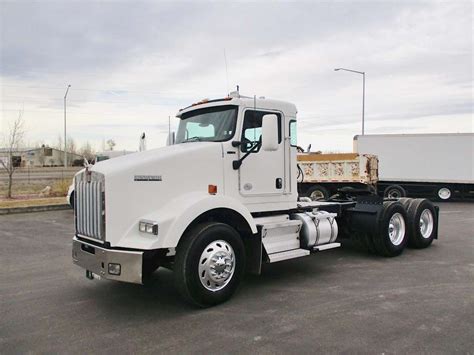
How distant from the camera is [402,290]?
242 inches

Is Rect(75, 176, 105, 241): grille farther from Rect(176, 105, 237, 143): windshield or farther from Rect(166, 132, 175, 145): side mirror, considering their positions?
Rect(166, 132, 175, 145): side mirror

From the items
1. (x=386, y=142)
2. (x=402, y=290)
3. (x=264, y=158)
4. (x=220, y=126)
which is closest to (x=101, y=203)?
(x=220, y=126)

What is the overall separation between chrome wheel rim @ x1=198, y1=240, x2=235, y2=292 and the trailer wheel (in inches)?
717

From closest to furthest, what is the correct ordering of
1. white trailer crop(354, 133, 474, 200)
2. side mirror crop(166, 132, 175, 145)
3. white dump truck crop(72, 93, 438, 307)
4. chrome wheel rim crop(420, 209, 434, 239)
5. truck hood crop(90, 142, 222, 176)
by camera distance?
white dump truck crop(72, 93, 438, 307) → truck hood crop(90, 142, 222, 176) → side mirror crop(166, 132, 175, 145) → chrome wheel rim crop(420, 209, 434, 239) → white trailer crop(354, 133, 474, 200)

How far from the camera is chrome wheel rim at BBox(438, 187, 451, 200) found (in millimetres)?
20812

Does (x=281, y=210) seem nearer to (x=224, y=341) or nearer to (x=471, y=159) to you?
(x=224, y=341)

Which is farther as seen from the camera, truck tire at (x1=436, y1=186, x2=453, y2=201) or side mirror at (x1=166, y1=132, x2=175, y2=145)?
truck tire at (x1=436, y1=186, x2=453, y2=201)

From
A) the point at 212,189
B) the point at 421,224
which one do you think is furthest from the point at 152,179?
the point at 421,224

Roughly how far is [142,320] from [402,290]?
3600 millimetres

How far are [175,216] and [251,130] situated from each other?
6.22 feet

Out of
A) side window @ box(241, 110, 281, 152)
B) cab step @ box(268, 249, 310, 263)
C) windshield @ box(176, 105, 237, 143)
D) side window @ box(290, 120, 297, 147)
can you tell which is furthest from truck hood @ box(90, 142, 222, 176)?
cab step @ box(268, 249, 310, 263)

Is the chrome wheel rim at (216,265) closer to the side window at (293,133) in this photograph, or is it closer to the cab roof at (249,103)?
the cab roof at (249,103)

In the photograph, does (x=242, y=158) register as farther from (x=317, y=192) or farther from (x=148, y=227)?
(x=317, y=192)

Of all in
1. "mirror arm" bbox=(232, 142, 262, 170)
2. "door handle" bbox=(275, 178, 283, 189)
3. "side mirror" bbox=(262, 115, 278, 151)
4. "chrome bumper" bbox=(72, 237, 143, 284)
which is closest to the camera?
"chrome bumper" bbox=(72, 237, 143, 284)
